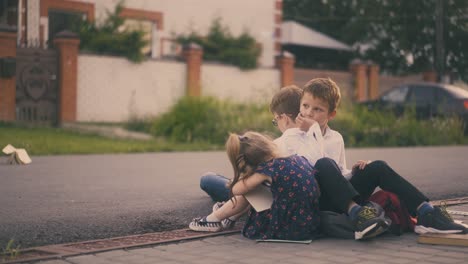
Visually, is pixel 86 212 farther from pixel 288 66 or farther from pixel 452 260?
pixel 288 66

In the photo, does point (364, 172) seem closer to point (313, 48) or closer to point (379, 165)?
point (379, 165)

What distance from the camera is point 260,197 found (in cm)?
517

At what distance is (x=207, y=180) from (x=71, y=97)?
1386 cm

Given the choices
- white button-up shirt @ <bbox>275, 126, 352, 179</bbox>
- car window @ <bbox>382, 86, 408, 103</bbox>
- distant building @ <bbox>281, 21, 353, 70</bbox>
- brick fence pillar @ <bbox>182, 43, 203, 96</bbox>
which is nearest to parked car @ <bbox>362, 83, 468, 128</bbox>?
car window @ <bbox>382, 86, 408, 103</bbox>

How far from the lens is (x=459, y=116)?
62.4ft

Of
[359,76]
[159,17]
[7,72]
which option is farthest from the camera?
[359,76]

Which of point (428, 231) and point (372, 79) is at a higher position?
point (372, 79)

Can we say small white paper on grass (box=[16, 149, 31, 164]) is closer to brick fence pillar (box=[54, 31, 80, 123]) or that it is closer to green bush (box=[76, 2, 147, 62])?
brick fence pillar (box=[54, 31, 80, 123])

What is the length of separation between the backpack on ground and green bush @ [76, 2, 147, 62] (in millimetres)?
17153

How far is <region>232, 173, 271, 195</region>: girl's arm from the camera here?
5.03 meters

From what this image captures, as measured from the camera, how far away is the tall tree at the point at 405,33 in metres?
35.6

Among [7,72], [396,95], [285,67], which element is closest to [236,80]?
[285,67]

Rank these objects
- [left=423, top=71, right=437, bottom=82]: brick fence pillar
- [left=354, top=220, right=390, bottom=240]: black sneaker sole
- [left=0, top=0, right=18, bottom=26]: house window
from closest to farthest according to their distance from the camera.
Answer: [left=354, top=220, right=390, bottom=240]: black sneaker sole < [left=0, top=0, right=18, bottom=26]: house window < [left=423, top=71, right=437, bottom=82]: brick fence pillar

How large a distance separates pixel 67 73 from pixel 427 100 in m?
9.39
